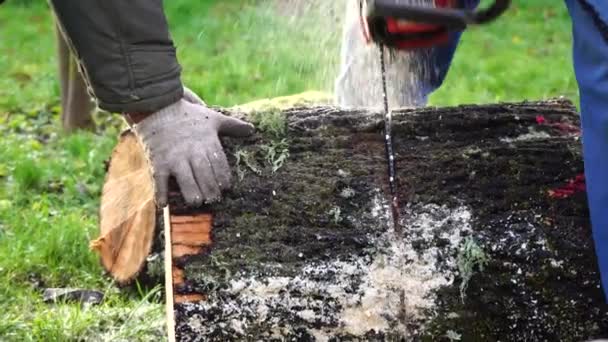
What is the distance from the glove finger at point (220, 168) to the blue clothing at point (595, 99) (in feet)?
2.62

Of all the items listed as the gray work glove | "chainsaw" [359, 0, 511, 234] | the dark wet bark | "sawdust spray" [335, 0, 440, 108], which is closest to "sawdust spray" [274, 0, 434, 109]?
"sawdust spray" [335, 0, 440, 108]

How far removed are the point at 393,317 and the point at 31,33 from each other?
6.64 meters

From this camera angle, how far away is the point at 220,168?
2.12 meters

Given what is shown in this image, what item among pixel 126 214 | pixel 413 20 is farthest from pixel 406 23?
pixel 126 214

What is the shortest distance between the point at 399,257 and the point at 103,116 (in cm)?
386

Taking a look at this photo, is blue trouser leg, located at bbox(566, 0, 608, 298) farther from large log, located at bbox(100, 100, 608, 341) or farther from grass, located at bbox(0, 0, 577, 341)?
grass, located at bbox(0, 0, 577, 341)

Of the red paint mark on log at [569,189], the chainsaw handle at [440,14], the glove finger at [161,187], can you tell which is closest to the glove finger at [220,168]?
the glove finger at [161,187]

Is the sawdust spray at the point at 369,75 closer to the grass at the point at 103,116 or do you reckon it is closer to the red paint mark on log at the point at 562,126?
the grass at the point at 103,116

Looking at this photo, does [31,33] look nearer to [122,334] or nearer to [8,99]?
[8,99]

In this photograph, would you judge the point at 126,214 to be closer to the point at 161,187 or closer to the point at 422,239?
the point at 161,187

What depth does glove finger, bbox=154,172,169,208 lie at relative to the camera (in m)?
2.13

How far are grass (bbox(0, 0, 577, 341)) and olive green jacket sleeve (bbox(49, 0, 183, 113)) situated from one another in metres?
0.32

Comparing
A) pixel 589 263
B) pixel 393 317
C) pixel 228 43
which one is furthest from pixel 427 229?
pixel 228 43

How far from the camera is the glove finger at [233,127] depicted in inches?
87.4
